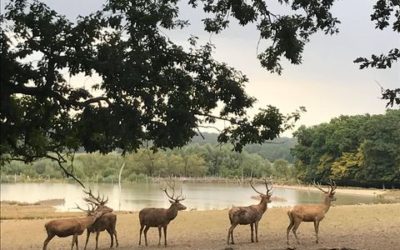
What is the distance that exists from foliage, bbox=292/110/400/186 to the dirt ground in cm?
4511

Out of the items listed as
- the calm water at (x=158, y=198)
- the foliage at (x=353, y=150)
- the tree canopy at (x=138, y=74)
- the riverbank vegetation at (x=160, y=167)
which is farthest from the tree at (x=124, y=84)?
the riverbank vegetation at (x=160, y=167)

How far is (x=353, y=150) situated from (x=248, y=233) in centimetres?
6335

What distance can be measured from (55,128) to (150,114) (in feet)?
12.0

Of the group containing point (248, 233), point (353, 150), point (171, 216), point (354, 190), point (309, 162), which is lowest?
point (354, 190)

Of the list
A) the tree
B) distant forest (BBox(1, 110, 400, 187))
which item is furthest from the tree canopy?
distant forest (BBox(1, 110, 400, 187))

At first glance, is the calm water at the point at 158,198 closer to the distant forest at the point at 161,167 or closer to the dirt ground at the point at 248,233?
the dirt ground at the point at 248,233

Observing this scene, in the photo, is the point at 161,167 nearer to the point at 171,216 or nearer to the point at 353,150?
the point at 353,150

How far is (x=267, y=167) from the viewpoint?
127 m

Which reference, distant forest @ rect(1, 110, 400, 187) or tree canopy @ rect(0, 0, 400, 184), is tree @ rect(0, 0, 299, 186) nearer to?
tree canopy @ rect(0, 0, 400, 184)

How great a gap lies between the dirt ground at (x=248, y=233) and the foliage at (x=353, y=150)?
1776 inches

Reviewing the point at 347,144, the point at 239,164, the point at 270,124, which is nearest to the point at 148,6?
the point at 270,124

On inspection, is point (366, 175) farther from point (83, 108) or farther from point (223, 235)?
point (83, 108)

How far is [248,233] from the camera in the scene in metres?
19.5

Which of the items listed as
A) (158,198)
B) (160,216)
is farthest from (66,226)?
(158,198)
